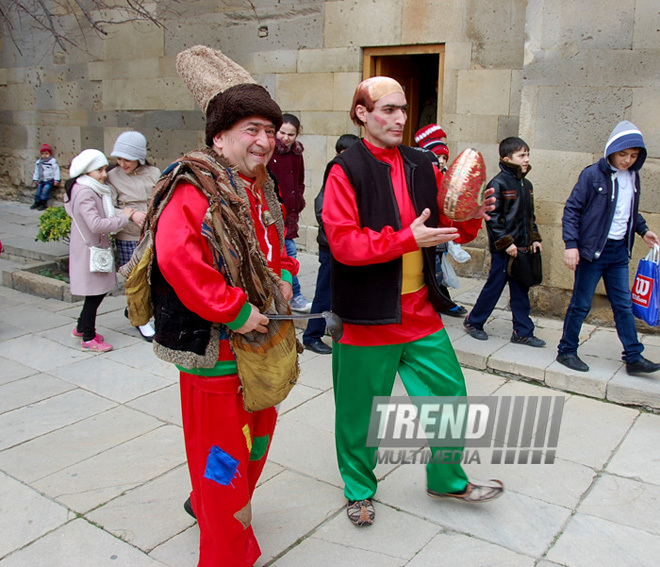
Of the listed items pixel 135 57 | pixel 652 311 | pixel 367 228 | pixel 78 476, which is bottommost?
pixel 78 476

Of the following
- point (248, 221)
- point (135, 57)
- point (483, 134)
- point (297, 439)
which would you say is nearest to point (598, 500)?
point (297, 439)

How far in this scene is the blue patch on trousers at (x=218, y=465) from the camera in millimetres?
2398

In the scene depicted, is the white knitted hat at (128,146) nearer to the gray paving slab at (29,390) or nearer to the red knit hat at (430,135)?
the gray paving slab at (29,390)

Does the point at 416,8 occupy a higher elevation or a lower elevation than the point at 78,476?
higher

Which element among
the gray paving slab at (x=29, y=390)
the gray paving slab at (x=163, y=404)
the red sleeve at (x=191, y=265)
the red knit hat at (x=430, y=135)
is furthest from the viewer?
the red knit hat at (x=430, y=135)

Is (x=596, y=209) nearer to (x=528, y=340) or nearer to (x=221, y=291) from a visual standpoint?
(x=528, y=340)

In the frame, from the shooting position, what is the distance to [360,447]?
304 cm

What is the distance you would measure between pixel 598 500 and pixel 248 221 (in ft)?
7.14

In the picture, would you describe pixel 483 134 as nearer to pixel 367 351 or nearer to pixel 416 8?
pixel 416 8

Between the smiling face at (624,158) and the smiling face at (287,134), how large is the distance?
2624mm

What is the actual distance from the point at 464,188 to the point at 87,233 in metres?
3.38

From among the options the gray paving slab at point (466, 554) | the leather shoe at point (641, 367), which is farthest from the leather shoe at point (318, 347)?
the gray paving slab at point (466, 554)

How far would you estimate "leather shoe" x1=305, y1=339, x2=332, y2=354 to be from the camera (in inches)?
208

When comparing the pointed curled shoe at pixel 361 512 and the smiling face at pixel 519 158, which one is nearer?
the pointed curled shoe at pixel 361 512
